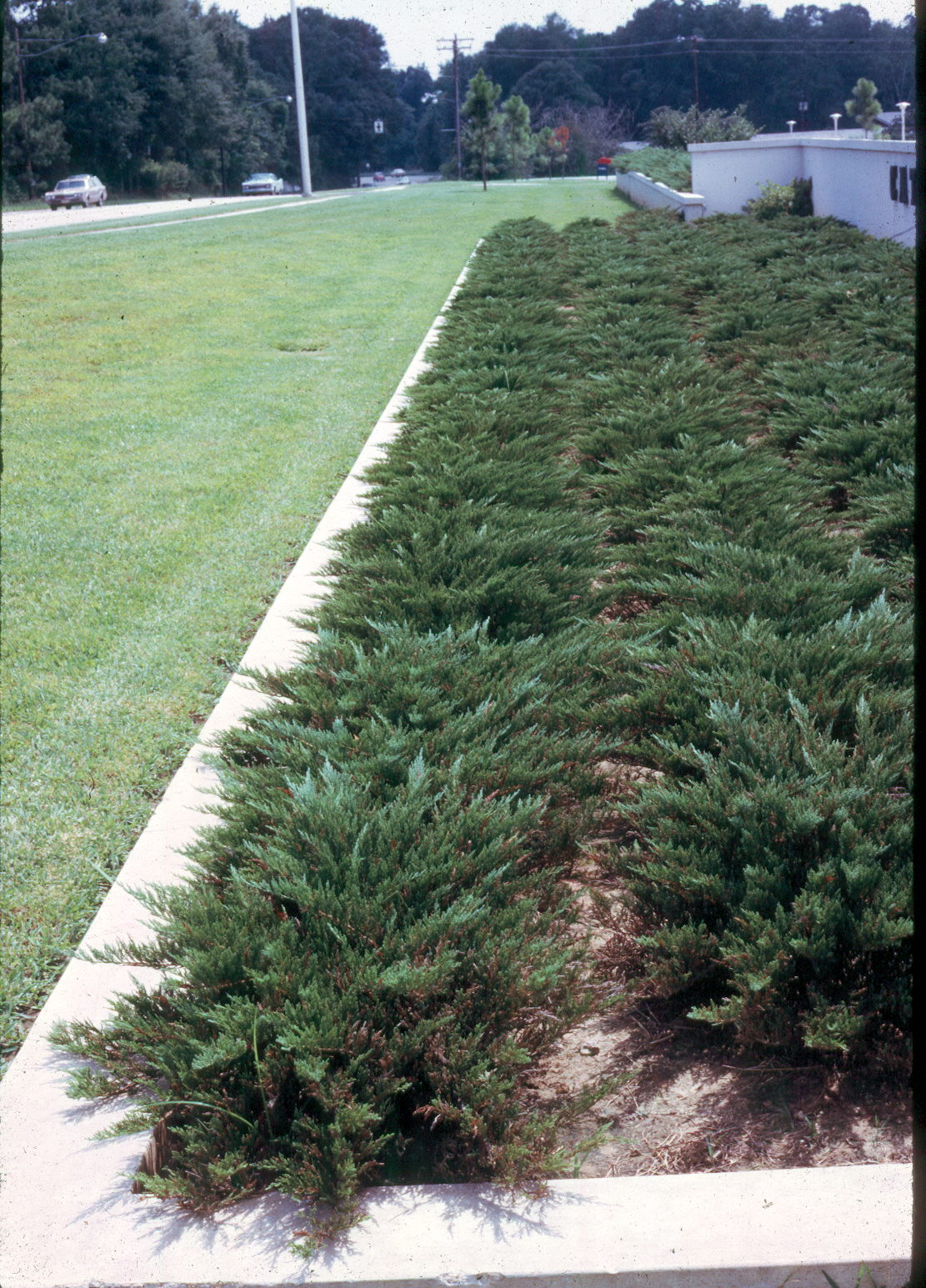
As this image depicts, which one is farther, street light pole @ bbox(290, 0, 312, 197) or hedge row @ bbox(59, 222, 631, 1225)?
street light pole @ bbox(290, 0, 312, 197)

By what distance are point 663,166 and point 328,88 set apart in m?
62.8

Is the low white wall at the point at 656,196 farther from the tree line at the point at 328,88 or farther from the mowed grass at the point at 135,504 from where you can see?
the mowed grass at the point at 135,504

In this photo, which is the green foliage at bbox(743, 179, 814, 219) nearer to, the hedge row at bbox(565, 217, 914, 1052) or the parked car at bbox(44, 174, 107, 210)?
the hedge row at bbox(565, 217, 914, 1052)

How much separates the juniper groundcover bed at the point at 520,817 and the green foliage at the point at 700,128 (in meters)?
29.7

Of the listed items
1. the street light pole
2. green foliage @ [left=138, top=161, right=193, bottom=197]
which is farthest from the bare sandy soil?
green foliage @ [left=138, top=161, right=193, bottom=197]

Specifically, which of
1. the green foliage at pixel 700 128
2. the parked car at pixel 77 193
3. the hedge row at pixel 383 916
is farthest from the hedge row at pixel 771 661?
the parked car at pixel 77 193

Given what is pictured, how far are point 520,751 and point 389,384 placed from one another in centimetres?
625

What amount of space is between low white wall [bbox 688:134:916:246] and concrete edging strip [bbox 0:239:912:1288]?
11628 millimetres

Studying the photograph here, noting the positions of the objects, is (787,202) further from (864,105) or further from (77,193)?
(77,193)

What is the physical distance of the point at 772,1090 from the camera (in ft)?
6.90

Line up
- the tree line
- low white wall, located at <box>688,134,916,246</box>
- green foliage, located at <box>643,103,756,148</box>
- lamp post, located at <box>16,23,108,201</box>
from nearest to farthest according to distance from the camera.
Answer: low white wall, located at <box>688,134,916,246</box> → green foliage, located at <box>643,103,756,148</box> → the tree line → lamp post, located at <box>16,23,108,201</box>

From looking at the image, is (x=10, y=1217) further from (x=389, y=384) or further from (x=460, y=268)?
(x=460, y=268)

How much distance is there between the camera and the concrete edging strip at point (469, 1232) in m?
1.63

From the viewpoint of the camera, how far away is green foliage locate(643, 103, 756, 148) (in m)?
33.2
